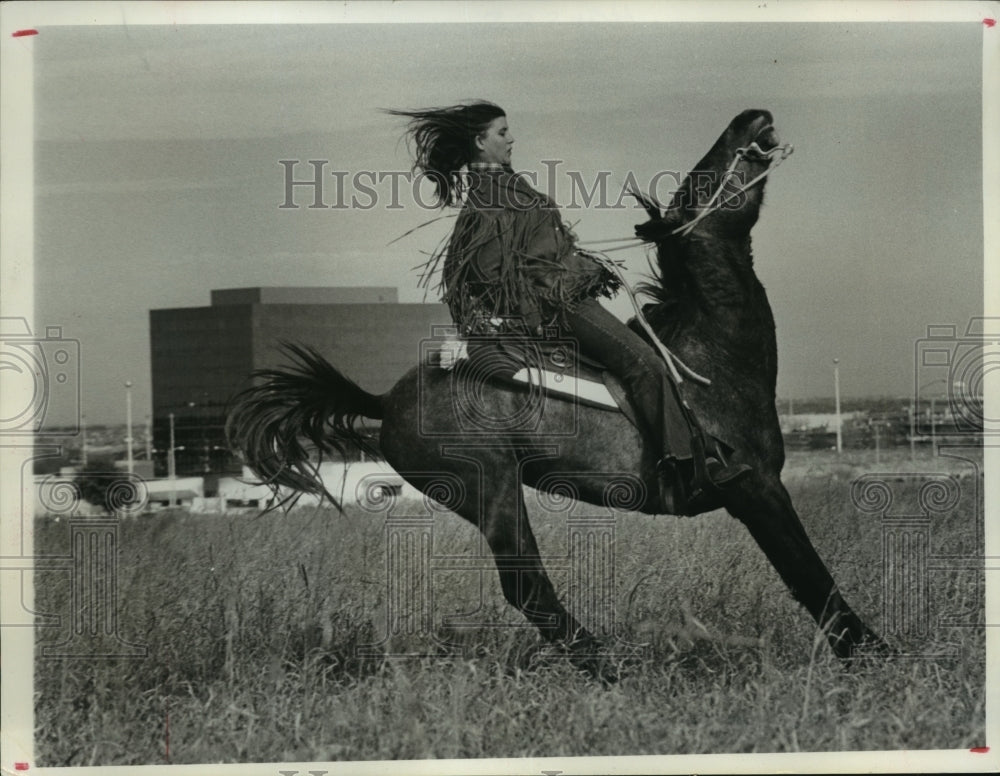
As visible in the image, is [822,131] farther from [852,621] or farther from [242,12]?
[242,12]

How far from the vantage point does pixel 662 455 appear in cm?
470

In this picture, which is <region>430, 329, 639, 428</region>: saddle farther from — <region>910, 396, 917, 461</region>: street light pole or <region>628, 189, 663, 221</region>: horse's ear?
<region>910, 396, 917, 461</region>: street light pole

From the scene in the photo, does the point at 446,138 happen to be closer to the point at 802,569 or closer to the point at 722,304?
the point at 722,304

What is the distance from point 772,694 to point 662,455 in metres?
0.97

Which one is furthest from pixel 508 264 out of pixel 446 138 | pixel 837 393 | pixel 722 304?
pixel 837 393

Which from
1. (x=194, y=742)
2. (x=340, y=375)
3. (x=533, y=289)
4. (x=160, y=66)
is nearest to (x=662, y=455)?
(x=533, y=289)

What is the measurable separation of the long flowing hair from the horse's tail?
778 millimetres

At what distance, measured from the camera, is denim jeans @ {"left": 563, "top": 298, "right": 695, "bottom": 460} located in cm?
468

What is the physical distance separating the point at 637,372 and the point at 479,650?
3.82 feet

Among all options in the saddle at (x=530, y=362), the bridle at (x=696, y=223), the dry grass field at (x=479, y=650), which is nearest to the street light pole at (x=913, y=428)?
the dry grass field at (x=479, y=650)

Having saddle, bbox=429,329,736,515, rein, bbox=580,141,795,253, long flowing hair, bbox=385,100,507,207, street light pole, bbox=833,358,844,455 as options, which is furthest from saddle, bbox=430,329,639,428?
street light pole, bbox=833,358,844,455

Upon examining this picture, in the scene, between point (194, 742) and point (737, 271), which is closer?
point (194, 742)

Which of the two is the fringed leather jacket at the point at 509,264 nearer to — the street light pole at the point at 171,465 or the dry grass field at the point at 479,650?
the dry grass field at the point at 479,650

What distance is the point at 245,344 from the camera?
4703 millimetres
